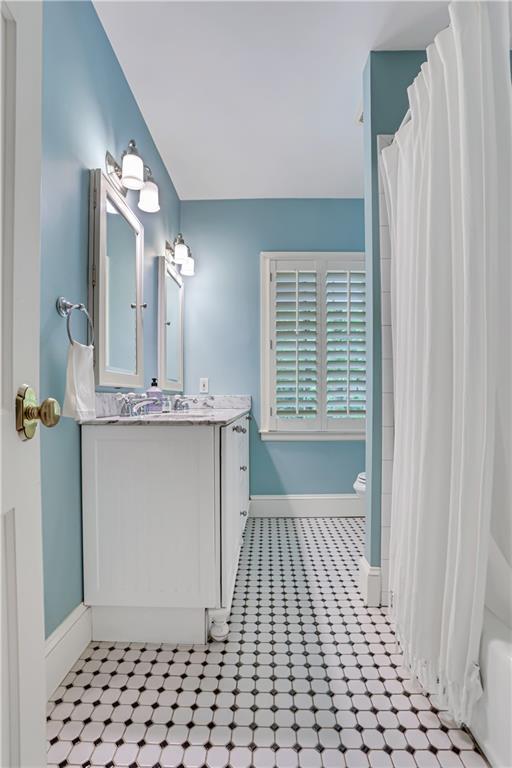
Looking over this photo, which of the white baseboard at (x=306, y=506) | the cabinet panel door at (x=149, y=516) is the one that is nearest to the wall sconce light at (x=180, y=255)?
the cabinet panel door at (x=149, y=516)

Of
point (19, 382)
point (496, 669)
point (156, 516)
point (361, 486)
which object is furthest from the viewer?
point (361, 486)

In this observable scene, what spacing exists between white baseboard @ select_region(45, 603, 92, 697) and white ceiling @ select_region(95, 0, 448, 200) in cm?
233

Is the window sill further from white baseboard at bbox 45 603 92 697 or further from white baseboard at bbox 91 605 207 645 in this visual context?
white baseboard at bbox 45 603 92 697

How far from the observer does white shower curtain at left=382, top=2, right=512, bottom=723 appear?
100cm

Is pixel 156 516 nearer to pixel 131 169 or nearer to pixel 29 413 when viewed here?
pixel 29 413

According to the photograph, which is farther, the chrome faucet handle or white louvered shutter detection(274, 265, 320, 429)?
white louvered shutter detection(274, 265, 320, 429)

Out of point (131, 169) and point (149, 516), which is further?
point (131, 169)

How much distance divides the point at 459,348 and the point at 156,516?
1.15 metres

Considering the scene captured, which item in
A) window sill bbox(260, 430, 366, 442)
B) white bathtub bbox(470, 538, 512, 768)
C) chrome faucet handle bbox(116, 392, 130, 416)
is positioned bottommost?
white bathtub bbox(470, 538, 512, 768)

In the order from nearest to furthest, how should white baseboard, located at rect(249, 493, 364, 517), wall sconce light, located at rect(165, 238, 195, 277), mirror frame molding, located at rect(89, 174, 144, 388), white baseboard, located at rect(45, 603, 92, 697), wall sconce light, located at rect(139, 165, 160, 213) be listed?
1. white baseboard, located at rect(45, 603, 92, 697)
2. mirror frame molding, located at rect(89, 174, 144, 388)
3. wall sconce light, located at rect(139, 165, 160, 213)
4. wall sconce light, located at rect(165, 238, 195, 277)
5. white baseboard, located at rect(249, 493, 364, 517)

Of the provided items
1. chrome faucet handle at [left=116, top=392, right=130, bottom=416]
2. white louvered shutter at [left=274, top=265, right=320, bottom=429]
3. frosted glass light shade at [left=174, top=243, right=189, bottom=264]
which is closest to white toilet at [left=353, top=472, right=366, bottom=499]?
white louvered shutter at [left=274, top=265, right=320, bottom=429]

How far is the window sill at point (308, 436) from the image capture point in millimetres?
3098

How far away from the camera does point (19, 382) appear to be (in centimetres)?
59

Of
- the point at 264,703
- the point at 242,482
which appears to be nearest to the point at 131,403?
the point at 242,482
